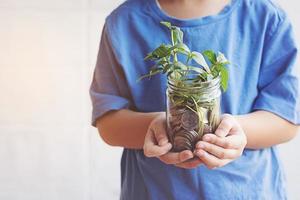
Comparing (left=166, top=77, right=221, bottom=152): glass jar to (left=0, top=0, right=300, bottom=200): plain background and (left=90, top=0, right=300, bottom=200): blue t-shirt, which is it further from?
(left=0, top=0, right=300, bottom=200): plain background

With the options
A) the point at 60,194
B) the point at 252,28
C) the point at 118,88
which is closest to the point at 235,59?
the point at 252,28

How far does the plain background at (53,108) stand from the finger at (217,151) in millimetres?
793

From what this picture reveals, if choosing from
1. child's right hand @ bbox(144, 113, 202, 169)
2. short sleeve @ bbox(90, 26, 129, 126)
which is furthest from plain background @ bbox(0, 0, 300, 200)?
child's right hand @ bbox(144, 113, 202, 169)

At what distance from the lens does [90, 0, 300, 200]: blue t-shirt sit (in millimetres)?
758

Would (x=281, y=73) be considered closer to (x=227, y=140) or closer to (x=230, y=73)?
(x=230, y=73)

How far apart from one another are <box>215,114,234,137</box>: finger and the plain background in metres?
0.79

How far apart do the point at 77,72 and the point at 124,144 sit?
65 centimetres

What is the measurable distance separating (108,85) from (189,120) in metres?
0.22

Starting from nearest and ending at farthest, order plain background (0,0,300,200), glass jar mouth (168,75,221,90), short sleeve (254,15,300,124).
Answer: glass jar mouth (168,75,221,90) → short sleeve (254,15,300,124) → plain background (0,0,300,200)

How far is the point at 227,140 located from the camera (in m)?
0.64

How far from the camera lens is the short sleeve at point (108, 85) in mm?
784

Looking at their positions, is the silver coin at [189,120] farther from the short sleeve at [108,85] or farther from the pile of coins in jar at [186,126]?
the short sleeve at [108,85]

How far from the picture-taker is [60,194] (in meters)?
1.49

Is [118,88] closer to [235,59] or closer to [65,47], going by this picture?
[235,59]
